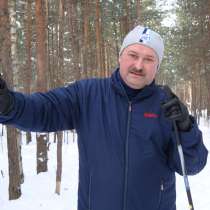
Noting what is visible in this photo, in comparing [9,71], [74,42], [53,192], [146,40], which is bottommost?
[53,192]

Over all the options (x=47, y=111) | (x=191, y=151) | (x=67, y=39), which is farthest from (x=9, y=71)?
(x=67, y=39)

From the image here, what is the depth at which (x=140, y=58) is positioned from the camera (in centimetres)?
306

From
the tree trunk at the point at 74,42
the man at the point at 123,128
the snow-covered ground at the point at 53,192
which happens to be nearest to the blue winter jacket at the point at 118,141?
the man at the point at 123,128

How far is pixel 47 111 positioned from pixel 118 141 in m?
0.54

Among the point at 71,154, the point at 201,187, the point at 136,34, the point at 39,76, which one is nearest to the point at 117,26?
the point at 71,154

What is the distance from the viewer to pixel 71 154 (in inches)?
755

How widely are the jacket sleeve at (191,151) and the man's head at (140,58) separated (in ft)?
1.48

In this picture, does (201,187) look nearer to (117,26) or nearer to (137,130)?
(137,130)

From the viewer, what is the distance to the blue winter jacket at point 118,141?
2857mm

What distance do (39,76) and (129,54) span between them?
1048 centimetres

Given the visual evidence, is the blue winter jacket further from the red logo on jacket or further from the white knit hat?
the white knit hat

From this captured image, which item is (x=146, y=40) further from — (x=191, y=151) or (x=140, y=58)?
(x=191, y=151)

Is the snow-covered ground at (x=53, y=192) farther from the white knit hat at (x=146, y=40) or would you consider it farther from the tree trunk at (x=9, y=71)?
the white knit hat at (x=146, y=40)

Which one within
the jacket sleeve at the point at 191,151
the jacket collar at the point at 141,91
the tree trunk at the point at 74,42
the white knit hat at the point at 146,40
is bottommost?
the tree trunk at the point at 74,42
